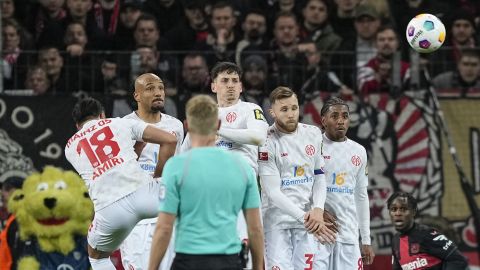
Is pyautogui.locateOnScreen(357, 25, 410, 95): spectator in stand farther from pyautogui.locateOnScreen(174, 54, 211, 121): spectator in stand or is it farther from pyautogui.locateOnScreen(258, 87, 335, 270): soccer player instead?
pyautogui.locateOnScreen(258, 87, 335, 270): soccer player

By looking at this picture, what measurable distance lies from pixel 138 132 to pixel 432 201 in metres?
6.45

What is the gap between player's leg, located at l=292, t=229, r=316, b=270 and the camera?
10414 mm

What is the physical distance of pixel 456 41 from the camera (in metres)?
15.4

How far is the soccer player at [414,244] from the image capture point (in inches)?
423

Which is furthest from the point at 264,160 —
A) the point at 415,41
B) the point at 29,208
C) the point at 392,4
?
the point at 392,4

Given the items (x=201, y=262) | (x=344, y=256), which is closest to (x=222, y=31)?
(x=344, y=256)

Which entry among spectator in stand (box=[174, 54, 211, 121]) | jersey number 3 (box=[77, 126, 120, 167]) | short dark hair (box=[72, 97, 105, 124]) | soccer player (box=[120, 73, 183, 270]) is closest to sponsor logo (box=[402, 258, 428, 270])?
soccer player (box=[120, 73, 183, 270])

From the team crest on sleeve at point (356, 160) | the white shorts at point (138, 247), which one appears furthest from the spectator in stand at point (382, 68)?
the white shorts at point (138, 247)

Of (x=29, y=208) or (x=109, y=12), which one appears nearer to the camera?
(x=29, y=208)

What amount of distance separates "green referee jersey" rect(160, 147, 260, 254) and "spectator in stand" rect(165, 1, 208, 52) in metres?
7.90

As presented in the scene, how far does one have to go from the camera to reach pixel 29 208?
13.4 m

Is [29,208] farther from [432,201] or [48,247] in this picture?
[432,201]

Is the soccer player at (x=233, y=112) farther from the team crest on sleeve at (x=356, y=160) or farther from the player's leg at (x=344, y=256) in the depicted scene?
the player's leg at (x=344, y=256)

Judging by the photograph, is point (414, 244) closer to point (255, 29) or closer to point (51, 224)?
point (51, 224)
